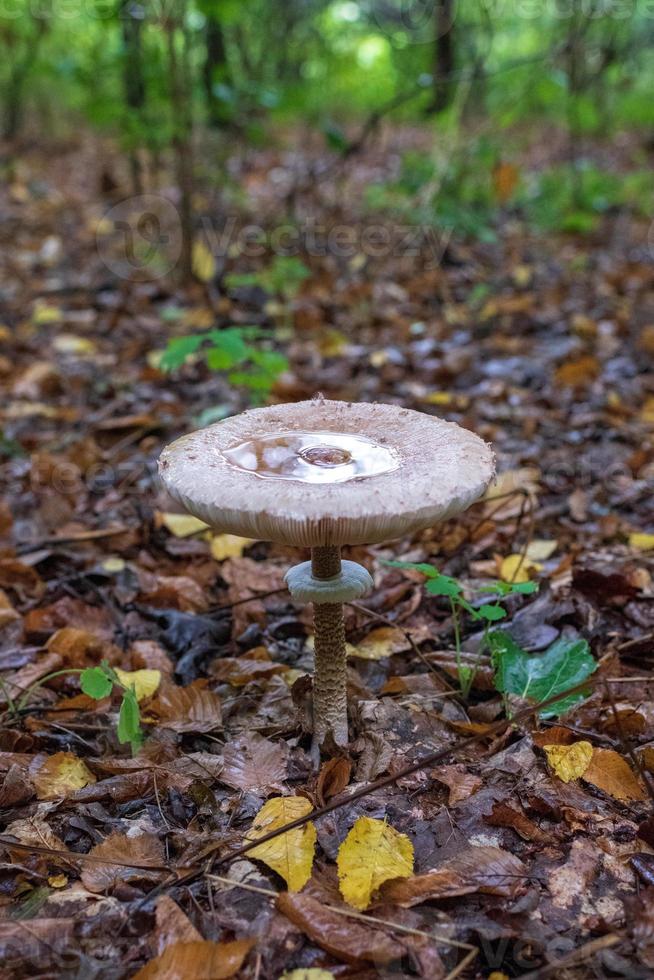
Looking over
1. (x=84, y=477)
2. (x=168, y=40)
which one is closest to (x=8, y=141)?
(x=168, y=40)

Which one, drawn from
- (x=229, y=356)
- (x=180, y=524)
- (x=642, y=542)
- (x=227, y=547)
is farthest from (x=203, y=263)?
(x=642, y=542)

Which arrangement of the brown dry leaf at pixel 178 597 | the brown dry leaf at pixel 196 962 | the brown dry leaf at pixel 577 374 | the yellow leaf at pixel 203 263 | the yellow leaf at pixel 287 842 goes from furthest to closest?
the yellow leaf at pixel 203 263, the brown dry leaf at pixel 577 374, the brown dry leaf at pixel 178 597, the yellow leaf at pixel 287 842, the brown dry leaf at pixel 196 962

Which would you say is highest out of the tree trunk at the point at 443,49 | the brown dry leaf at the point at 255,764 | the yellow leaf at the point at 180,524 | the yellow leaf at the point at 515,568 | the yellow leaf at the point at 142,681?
the tree trunk at the point at 443,49

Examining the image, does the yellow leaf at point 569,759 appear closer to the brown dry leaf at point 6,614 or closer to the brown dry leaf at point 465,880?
the brown dry leaf at point 465,880

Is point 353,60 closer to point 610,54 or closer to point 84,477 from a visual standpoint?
point 610,54

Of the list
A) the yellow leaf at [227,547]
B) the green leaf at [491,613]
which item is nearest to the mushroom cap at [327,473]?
the green leaf at [491,613]

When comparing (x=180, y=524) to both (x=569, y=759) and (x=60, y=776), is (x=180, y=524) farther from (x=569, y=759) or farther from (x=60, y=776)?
(x=569, y=759)
